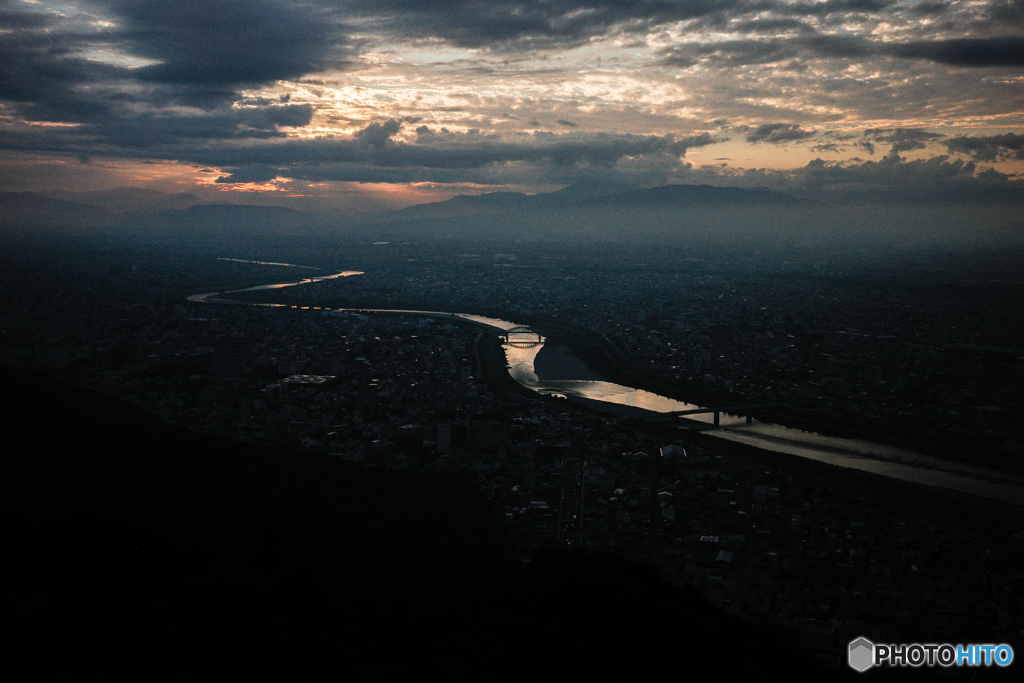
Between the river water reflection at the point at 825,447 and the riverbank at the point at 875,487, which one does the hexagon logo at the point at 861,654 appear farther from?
the river water reflection at the point at 825,447

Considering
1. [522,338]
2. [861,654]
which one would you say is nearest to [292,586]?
[861,654]

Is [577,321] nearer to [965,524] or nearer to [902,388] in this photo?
[902,388]

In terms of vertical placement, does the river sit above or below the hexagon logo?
below

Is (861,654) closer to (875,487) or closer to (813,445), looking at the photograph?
(875,487)

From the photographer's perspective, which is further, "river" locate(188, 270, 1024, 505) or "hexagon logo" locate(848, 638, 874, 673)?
"river" locate(188, 270, 1024, 505)

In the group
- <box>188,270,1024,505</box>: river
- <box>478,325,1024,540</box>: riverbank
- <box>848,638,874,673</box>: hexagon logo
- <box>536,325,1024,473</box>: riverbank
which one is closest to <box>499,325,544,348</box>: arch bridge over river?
<box>536,325,1024,473</box>: riverbank

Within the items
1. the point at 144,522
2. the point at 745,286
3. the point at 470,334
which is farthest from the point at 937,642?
the point at 745,286

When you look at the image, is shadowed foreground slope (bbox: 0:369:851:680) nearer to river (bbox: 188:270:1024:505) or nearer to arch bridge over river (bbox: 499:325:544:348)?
river (bbox: 188:270:1024:505)
